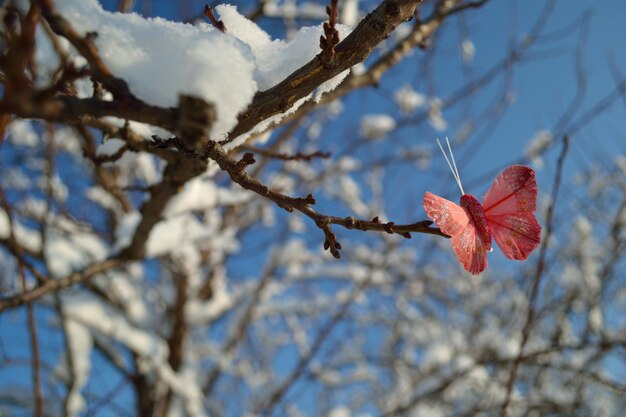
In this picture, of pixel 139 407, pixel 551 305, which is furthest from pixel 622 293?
pixel 139 407

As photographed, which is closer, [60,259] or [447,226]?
[447,226]

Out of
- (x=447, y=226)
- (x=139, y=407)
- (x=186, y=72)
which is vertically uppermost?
(x=139, y=407)

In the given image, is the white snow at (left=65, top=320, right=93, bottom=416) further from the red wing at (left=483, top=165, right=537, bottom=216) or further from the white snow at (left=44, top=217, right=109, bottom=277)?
the red wing at (left=483, top=165, right=537, bottom=216)

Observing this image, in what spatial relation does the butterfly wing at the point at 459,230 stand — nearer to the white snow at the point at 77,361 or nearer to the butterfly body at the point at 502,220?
the butterfly body at the point at 502,220

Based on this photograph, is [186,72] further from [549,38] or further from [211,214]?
[211,214]

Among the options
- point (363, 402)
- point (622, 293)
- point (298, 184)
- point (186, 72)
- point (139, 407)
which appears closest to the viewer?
point (186, 72)

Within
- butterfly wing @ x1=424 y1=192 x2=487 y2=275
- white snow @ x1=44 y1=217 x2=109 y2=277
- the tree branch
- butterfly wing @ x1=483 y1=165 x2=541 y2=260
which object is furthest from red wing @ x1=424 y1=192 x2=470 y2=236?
white snow @ x1=44 y1=217 x2=109 y2=277

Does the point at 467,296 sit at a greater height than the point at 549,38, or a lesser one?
greater

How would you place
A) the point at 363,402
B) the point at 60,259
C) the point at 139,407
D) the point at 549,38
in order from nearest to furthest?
the point at 60,259 < the point at 549,38 < the point at 139,407 < the point at 363,402

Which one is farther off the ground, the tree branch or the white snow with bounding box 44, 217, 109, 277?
the white snow with bounding box 44, 217, 109, 277

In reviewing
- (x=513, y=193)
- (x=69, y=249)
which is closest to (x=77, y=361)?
(x=69, y=249)
